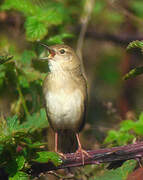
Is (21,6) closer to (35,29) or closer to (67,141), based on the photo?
(35,29)

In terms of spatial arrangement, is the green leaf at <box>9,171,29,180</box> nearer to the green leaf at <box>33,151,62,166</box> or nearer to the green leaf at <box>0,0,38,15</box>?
the green leaf at <box>33,151,62,166</box>

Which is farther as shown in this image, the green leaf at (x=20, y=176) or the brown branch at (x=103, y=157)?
the brown branch at (x=103, y=157)

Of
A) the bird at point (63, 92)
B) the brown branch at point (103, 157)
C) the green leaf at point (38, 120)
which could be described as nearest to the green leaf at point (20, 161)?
the brown branch at point (103, 157)

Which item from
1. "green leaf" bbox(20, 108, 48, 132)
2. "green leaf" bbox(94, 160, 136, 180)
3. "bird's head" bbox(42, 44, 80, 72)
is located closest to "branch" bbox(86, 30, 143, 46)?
"bird's head" bbox(42, 44, 80, 72)

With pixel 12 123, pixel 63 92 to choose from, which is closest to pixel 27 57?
pixel 63 92

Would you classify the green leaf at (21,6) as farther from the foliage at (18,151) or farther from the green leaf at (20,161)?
the green leaf at (20,161)

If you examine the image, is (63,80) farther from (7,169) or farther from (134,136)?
(7,169)

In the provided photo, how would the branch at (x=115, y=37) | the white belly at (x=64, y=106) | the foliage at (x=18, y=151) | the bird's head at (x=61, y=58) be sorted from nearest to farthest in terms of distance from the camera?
the foliage at (x=18, y=151) < the white belly at (x=64, y=106) < the bird's head at (x=61, y=58) < the branch at (x=115, y=37)
